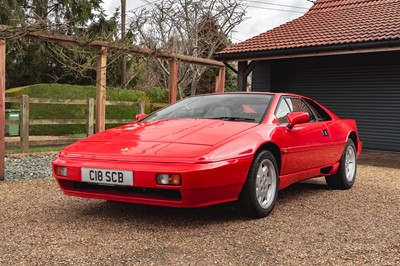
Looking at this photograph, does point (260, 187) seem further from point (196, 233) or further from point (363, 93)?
point (363, 93)

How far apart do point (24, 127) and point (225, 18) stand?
11.8 meters

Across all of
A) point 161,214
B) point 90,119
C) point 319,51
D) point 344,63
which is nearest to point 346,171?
point 161,214

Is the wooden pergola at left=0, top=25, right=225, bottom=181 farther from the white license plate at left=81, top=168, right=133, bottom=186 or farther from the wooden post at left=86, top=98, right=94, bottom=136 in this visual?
the white license plate at left=81, top=168, right=133, bottom=186

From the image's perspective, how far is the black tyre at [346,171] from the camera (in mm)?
5414

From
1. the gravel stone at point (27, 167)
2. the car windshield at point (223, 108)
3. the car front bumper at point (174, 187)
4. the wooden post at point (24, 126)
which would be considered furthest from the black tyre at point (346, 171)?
the wooden post at point (24, 126)

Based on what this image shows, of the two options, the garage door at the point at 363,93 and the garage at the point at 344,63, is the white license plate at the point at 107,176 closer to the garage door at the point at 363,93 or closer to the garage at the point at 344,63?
the garage at the point at 344,63

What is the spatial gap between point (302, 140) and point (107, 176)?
6.95 ft

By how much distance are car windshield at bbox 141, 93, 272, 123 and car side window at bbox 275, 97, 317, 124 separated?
0.48 feet

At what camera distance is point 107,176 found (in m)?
3.38

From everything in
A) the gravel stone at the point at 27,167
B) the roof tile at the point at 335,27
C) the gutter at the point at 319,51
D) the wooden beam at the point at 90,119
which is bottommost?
the gravel stone at the point at 27,167

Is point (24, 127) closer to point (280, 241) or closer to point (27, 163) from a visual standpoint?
point (27, 163)

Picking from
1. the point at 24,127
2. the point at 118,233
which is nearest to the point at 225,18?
the point at 24,127

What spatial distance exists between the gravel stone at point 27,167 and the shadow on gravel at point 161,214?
2.38 meters

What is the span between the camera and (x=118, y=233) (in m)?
3.31
